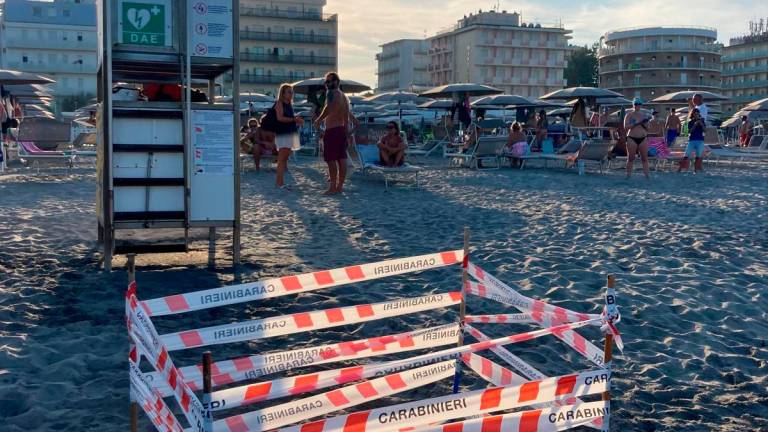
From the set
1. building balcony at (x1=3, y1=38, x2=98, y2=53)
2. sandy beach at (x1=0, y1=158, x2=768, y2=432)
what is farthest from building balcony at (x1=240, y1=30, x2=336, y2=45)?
sandy beach at (x1=0, y1=158, x2=768, y2=432)

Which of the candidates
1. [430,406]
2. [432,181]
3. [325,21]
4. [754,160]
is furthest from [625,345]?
[325,21]

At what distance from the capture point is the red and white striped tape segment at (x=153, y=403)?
8.77 ft

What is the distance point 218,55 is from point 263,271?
1.74 m

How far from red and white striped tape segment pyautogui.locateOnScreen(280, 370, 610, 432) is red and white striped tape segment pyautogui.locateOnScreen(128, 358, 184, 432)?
632mm

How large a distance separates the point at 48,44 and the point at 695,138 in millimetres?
85811

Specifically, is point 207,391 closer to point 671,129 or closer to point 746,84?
point 671,129

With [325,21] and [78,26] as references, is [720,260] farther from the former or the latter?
[78,26]

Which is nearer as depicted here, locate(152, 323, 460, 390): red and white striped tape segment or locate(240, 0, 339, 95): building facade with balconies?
locate(152, 323, 460, 390): red and white striped tape segment

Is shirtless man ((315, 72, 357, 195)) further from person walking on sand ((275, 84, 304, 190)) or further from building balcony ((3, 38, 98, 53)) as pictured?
building balcony ((3, 38, 98, 53))

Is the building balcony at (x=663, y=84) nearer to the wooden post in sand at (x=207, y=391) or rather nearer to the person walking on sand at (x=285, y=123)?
the person walking on sand at (x=285, y=123)

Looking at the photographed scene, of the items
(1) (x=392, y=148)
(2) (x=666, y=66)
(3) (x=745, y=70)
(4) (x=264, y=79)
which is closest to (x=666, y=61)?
(2) (x=666, y=66)

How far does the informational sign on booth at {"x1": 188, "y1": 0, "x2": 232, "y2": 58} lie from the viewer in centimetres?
598

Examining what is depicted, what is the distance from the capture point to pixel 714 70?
98625 mm

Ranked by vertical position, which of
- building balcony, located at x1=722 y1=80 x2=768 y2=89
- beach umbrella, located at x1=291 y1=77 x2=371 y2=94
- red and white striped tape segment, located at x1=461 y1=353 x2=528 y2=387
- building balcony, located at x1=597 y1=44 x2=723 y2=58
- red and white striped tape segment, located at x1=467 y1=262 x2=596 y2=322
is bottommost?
red and white striped tape segment, located at x1=461 y1=353 x2=528 y2=387
